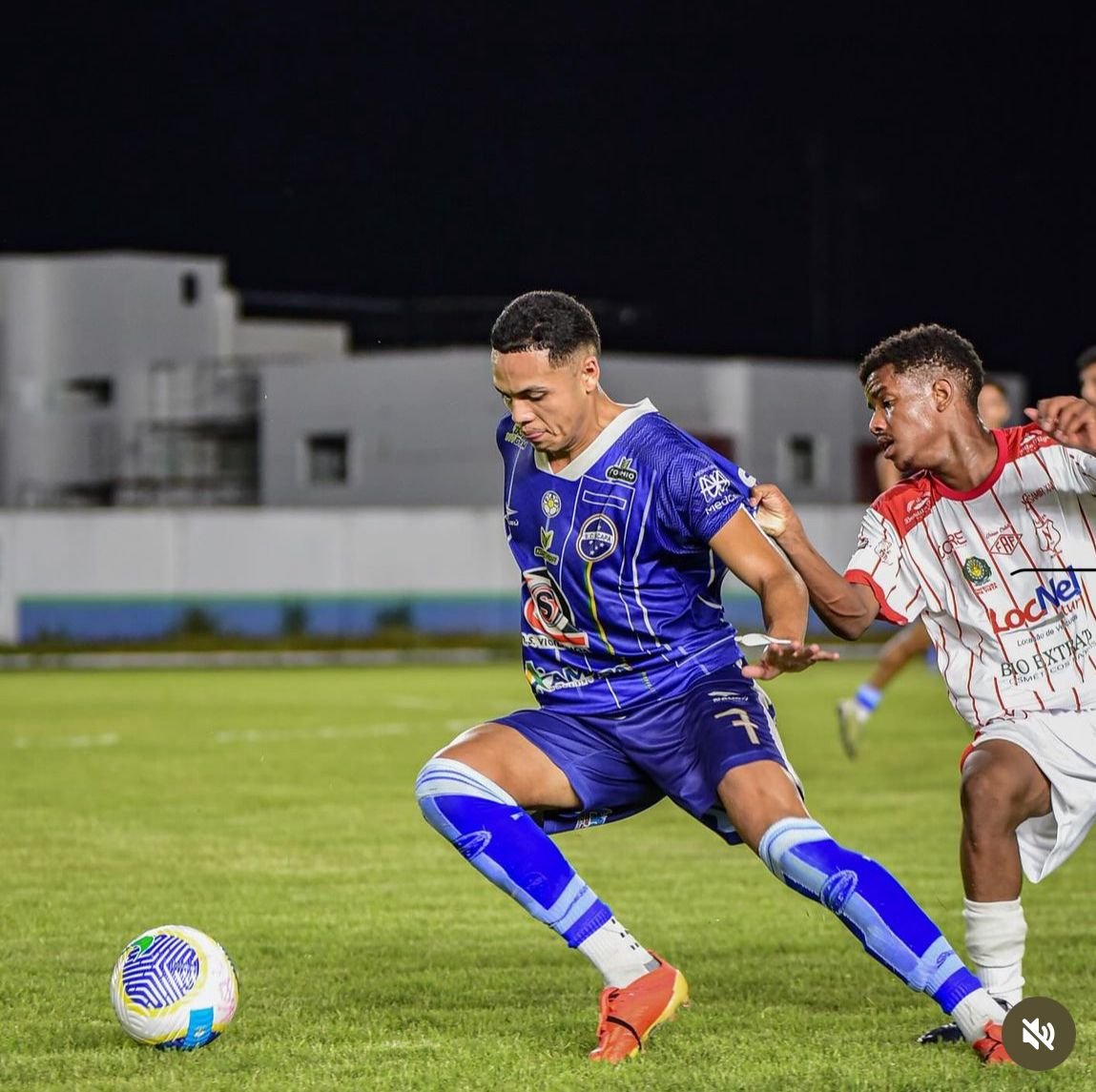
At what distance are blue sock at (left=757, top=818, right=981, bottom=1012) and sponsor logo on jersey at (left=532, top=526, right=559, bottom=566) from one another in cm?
105

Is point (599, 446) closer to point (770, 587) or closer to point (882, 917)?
point (770, 587)

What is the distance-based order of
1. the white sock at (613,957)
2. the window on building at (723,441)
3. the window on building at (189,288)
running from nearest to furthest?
the white sock at (613,957) → the window on building at (723,441) → the window on building at (189,288)

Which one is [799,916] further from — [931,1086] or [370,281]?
[370,281]

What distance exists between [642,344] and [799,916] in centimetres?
4617

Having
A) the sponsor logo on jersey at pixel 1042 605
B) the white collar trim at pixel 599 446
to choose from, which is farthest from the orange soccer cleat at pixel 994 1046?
the white collar trim at pixel 599 446

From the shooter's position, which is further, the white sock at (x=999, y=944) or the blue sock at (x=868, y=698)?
the blue sock at (x=868, y=698)

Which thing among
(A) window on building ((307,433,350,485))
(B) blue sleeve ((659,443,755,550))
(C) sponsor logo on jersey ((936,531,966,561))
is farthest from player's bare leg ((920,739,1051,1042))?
(A) window on building ((307,433,350,485))

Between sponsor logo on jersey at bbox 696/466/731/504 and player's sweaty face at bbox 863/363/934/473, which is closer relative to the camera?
sponsor logo on jersey at bbox 696/466/731/504

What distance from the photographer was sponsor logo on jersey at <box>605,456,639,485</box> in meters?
5.89

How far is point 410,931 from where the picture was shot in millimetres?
8164

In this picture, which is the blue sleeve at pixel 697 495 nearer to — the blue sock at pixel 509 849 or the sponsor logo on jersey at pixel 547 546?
the sponsor logo on jersey at pixel 547 546

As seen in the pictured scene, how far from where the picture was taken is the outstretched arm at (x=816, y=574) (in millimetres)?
5586

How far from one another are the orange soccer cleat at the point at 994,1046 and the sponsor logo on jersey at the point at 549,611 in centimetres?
153

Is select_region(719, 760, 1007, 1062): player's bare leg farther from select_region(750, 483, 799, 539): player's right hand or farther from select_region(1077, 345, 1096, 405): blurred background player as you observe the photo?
select_region(1077, 345, 1096, 405): blurred background player
